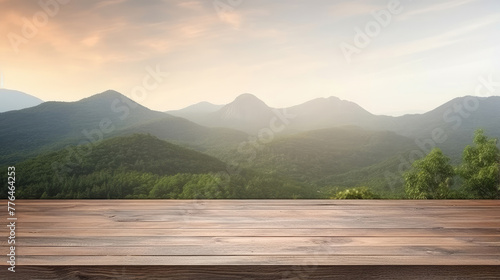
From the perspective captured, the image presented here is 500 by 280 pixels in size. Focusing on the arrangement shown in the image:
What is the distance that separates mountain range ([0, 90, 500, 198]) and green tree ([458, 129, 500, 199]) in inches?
246

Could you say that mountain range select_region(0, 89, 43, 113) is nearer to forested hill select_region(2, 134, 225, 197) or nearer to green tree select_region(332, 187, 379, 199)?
forested hill select_region(2, 134, 225, 197)

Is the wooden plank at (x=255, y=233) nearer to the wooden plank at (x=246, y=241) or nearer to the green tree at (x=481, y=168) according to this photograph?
the wooden plank at (x=246, y=241)

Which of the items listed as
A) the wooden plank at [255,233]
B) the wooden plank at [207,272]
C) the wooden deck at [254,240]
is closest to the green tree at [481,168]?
the wooden plank at [255,233]

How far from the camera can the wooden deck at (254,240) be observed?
3.74ft

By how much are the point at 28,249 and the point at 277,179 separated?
17.1 meters

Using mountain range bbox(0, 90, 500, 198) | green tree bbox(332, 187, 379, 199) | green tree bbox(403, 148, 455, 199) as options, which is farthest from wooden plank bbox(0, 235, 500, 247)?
mountain range bbox(0, 90, 500, 198)

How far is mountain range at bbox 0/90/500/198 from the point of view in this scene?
19406 mm

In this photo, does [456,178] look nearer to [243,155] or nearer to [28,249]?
[243,155]

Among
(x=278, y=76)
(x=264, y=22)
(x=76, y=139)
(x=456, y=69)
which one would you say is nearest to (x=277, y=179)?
(x=278, y=76)

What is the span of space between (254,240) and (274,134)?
85.2ft

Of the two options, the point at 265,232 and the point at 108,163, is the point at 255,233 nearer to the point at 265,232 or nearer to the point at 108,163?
the point at 265,232

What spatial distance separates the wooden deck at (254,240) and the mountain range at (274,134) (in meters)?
13.2

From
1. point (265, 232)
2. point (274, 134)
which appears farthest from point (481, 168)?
point (274, 134)

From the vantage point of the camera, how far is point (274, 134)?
2733 centimetres
